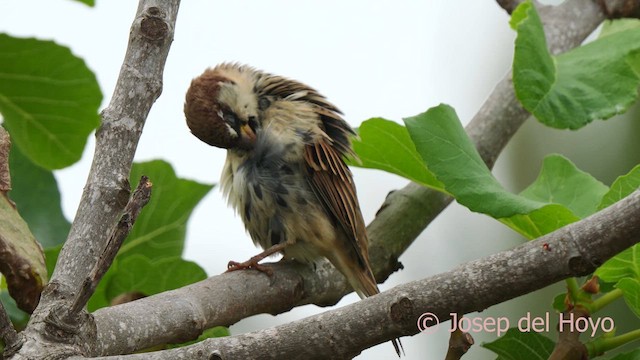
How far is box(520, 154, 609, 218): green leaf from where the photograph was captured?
106 inches

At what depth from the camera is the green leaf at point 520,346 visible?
2.31m

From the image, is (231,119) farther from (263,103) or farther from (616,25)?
(616,25)

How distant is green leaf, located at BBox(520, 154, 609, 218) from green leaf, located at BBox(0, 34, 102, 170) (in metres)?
1.25

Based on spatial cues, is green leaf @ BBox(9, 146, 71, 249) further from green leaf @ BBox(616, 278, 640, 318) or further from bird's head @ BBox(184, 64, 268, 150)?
green leaf @ BBox(616, 278, 640, 318)

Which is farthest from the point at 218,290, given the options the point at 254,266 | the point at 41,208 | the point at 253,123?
the point at 253,123

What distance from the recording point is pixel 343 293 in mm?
2980

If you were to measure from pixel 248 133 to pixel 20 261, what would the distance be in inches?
60.3

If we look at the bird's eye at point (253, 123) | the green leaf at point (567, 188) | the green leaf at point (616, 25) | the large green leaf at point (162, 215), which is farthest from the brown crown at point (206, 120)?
the green leaf at point (616, 25)

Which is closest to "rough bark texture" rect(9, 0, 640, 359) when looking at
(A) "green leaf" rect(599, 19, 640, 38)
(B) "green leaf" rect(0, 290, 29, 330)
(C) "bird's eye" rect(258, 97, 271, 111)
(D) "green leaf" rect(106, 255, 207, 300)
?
(D) "green leaf" rect(106, 255, 207, 300)

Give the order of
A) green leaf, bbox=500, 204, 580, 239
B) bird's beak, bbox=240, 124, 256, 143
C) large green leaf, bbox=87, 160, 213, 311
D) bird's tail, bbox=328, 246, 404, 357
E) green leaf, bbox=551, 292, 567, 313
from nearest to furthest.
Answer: green leaf, bbox=500, 204, 580, 239
green leaf, bbox=551, 292, 567, 313
large green leaf, bbox=87, 160, 213, 311
bird's tail, bbox=328, 246, 404, 357
bird's beak, bbox=240, 124, 256, 143

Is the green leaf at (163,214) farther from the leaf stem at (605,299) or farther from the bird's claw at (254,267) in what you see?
the leaf stem at (605,299)

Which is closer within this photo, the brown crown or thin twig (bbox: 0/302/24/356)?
thin twig (bbox: 0/302/24/356)

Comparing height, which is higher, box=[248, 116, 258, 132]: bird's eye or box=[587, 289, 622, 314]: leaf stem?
box=[248, 116, 258, 132]: bird's eye

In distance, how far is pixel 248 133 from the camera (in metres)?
3.45
